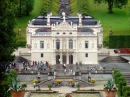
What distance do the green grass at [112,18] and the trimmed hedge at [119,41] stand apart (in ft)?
9.90

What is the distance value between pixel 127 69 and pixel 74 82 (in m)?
12.8

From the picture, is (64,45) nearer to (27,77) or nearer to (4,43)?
(27,77)

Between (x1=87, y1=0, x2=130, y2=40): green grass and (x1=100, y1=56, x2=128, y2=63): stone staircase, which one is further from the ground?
(x1=87, y1=0, x2=130, y2=40): green grass

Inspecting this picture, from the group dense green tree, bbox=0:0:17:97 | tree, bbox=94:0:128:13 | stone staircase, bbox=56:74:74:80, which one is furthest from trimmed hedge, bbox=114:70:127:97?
tree, bbox=94:0:128:13

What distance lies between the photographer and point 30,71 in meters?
100

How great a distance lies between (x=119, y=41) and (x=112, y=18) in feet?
54.9

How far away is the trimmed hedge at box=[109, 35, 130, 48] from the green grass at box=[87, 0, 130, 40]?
9.90 ft

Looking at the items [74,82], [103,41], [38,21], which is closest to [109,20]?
[103,41]

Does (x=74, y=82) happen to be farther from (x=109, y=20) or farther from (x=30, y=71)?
(x=109, y=20)

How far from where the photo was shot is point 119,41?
398ft

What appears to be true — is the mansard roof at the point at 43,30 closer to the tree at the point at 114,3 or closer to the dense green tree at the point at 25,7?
the dense green tree at the point at 25,7

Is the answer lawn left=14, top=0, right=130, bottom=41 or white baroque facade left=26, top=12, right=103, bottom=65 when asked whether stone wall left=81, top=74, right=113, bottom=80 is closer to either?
white baroque facade left=26, top=12, right=103, bottom=65

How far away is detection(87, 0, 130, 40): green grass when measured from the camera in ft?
420

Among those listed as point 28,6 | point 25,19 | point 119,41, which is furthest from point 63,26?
point 28,6
